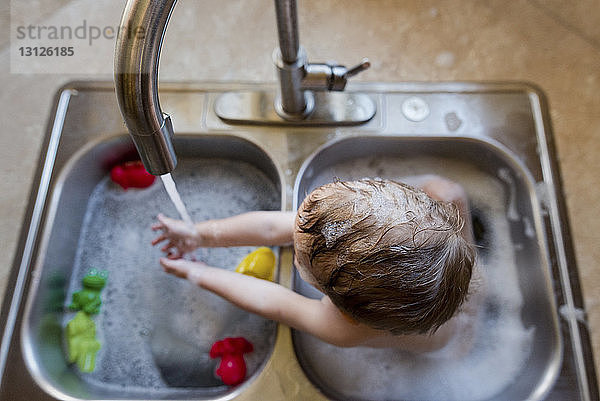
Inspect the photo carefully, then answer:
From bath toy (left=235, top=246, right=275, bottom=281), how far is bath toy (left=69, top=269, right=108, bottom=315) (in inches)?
9.2

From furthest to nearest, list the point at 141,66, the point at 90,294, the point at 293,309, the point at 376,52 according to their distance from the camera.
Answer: the point at 376,52, the point at 90,294, the point at 293,309, the point at 141,66

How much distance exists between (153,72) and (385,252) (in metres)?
0.31

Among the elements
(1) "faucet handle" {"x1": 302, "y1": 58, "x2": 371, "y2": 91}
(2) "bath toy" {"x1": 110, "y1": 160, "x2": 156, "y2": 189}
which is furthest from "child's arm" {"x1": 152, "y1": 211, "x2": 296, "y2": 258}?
(1) "faucet handle" {"x1": 302, "y1": 58, "x2": 371, "y2": 91}

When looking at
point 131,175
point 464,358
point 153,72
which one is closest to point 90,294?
point 131,175

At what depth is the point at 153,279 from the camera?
838 mm

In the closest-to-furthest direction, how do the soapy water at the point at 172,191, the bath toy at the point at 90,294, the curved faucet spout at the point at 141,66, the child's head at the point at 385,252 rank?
1. the curved faucet spout at the point at 141,66
2. the child's head at the point at 385,252
3. the soapy water at the point at 172,191
4. the bath toy at the point at 90,294

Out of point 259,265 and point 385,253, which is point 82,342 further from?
point 385,253

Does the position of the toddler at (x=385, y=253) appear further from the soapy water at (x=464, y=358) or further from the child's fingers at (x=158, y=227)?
the child's fingers at (x=158, y=227)

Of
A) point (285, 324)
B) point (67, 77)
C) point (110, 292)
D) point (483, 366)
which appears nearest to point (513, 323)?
point (483, 366)

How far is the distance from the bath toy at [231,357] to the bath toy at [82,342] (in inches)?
7.5

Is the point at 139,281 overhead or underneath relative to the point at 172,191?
underneath

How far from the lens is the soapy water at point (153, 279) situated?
0.78m

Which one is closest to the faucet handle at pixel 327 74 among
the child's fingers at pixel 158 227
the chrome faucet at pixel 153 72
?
the chrome faucet at pixel 153 72

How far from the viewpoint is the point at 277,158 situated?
81cm
